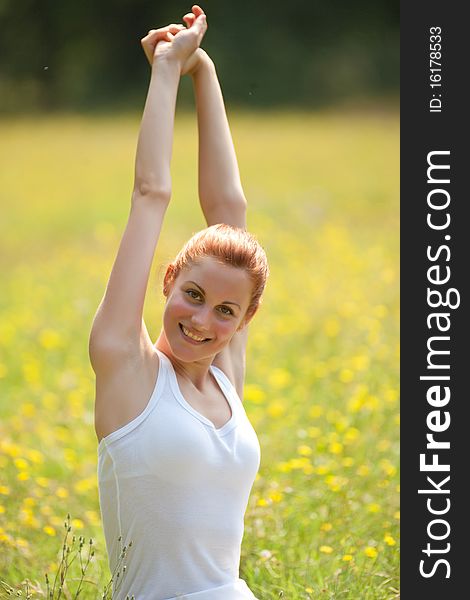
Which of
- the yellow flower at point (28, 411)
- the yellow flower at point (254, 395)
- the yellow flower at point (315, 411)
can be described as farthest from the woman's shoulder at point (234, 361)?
the yellow flower at point (28, 411)

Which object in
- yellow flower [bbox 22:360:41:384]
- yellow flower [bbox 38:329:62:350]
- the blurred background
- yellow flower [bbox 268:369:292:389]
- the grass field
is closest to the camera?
the grass field

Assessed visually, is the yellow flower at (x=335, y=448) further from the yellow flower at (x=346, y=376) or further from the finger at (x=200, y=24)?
the finger at (x=200, y=24)

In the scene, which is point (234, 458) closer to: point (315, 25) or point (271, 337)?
point (271, 337)

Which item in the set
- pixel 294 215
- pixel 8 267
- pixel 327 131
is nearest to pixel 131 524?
pixel 8 267

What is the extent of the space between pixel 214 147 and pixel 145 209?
0.37 metres

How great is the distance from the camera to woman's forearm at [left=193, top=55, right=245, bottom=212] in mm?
2822

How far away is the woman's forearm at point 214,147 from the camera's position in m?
2.82

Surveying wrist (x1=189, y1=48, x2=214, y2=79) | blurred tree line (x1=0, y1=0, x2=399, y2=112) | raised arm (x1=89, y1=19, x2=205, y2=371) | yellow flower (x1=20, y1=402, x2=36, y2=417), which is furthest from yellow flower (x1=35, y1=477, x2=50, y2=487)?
blurred tree line (x1=0, y1=0, x2=399, y2=112)

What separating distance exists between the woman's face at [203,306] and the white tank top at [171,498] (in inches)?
3.8

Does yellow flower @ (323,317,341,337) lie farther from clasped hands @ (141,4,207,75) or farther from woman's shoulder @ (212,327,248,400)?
clasped hands @ (141,4,207,75)

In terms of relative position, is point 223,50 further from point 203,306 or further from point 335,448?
point 203,306

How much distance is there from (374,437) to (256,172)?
7218 millimetres

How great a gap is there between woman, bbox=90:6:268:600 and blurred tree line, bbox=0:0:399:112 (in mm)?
12783

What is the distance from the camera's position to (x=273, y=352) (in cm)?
587
